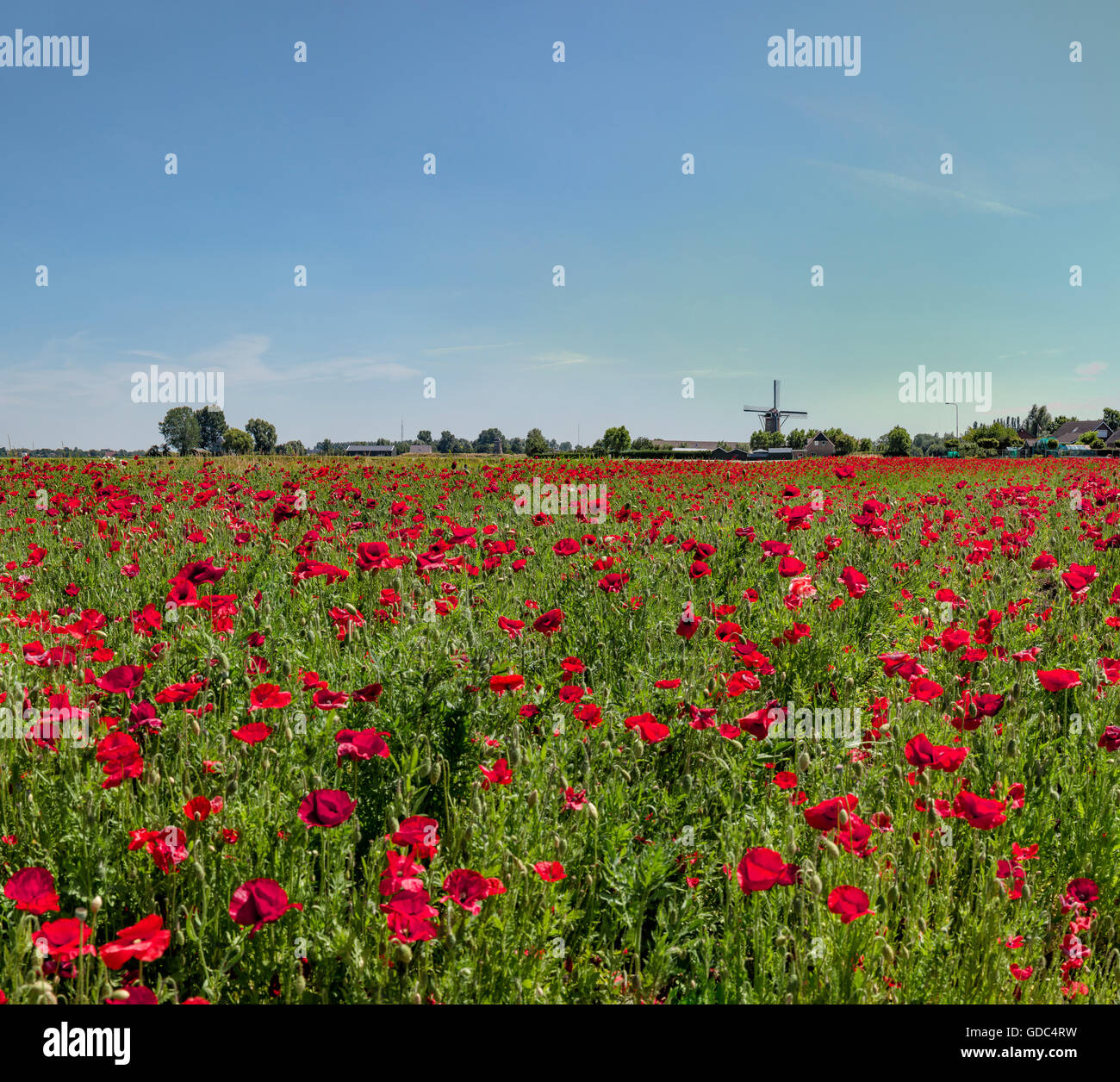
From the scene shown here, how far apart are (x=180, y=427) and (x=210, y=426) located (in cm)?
703

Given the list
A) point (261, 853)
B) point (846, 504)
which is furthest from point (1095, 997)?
point (846, 504)

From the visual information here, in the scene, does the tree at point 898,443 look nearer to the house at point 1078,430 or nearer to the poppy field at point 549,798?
the house at point 1078,430

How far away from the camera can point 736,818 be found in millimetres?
2324

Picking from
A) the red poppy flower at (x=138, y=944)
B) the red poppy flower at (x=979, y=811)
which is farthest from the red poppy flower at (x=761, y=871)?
the red poppy flower at (x=138, y=944)

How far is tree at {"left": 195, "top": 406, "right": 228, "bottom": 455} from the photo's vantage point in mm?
135000

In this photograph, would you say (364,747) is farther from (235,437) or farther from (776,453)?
(235,437)

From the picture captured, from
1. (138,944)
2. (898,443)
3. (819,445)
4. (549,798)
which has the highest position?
(819,445)

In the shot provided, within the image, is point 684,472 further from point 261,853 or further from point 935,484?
point 261,853

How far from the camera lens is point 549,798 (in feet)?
7.88

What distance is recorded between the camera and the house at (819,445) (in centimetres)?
10094

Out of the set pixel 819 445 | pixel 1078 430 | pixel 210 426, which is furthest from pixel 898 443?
pixel 210 426

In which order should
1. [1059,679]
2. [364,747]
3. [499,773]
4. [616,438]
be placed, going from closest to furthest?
[364,747], [499,773], [1059,679], [616,438]

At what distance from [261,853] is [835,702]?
2.80 m

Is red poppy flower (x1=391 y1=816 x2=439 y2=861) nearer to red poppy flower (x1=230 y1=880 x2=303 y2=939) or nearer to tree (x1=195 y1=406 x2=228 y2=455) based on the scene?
red poppy flower (x1=230 y1=880 x2=303 y2=939)
